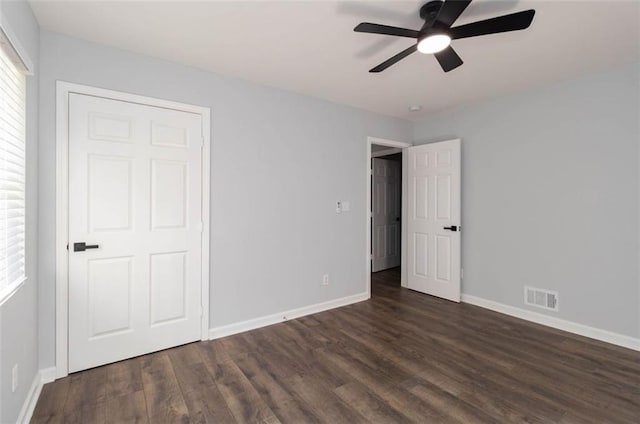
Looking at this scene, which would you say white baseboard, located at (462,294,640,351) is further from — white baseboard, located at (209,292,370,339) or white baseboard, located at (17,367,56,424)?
white baseboard, located at (17,367,56,424)

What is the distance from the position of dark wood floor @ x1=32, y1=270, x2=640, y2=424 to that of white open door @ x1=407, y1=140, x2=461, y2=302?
0.99 metres

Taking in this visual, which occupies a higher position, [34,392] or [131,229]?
[131,229]

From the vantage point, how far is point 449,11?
1.70 metres

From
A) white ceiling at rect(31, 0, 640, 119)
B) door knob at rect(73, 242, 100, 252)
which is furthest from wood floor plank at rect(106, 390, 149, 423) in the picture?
white ceiling at rect(31, 0, 640, 119)

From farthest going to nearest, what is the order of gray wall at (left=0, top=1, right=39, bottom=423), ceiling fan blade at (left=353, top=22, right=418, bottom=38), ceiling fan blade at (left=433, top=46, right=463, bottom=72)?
ceiling fan blade at (left=433, top=46, right=463, bottom=72), ceiling fan blade at (left=353, top=22, right=418, bottom=38), gray wall at (left=0, top=1, right=39, bottom=423)

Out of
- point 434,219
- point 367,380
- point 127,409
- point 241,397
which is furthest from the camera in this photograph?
point 434,219

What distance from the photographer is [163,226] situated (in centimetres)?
266

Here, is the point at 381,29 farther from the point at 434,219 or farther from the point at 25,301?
the point at 434,219

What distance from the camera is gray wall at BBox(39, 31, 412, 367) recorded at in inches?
88.7

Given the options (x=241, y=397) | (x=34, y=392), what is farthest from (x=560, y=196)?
(x=34, y=392)

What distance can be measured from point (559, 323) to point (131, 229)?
4.14 m

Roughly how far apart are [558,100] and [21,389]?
192 inches

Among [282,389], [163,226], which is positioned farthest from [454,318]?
[163,226]

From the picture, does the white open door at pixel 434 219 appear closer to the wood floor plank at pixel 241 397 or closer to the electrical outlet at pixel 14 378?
the wood floor plank at pixel 241 397
